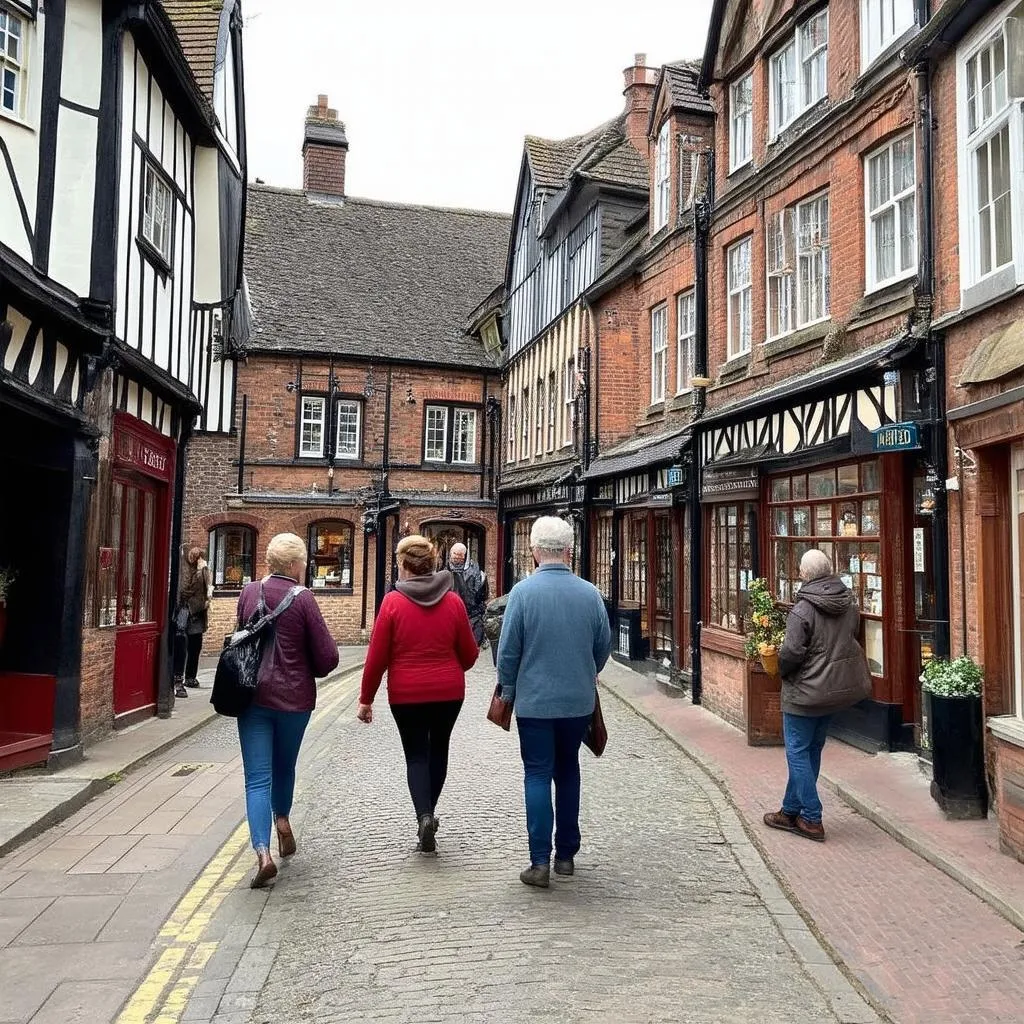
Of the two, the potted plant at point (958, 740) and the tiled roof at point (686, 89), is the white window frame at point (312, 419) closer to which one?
the tiled roof at point (686, 89)

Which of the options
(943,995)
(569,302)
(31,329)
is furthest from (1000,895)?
(569,302)

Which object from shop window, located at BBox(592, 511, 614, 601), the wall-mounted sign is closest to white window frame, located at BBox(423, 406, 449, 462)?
shop window, located at BBox(592, 511, 614, 601)

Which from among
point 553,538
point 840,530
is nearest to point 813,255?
point 840,530

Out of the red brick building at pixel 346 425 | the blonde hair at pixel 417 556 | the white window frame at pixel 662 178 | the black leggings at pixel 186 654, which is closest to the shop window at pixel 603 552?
the white window frame at pixel 662 178

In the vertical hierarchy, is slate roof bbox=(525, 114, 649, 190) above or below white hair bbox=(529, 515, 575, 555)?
above

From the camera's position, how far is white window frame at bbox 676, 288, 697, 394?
13977mm

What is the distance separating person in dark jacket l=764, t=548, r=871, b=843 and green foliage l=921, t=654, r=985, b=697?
0.82 metres

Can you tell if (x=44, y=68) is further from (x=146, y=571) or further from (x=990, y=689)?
(x=990, y=689)

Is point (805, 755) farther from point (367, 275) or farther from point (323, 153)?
point (323, 153)

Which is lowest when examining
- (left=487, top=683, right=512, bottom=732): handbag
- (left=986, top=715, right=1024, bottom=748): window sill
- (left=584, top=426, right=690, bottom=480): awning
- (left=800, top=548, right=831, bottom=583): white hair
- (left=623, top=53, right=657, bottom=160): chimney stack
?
(left=986, top=715, right=1024, bottom=748): window sill

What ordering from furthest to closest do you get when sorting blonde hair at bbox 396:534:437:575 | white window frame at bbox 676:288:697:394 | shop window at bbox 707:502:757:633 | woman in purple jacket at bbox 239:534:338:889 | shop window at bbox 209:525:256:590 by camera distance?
shop window at bbox 209:525:256:590 → white window frame at bbox 676:288:697:394 → shop window at bbox 707:502:757:633 → blonde hair at bbox 396:534:437:575 → woman in purple jacket at bbox 239:534:338:889

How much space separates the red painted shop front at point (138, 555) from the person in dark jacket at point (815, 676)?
6.52m

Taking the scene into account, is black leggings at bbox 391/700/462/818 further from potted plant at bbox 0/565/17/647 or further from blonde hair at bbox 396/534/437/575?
potted plant at bbox 0/565/17/647

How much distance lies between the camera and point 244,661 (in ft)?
17.1
